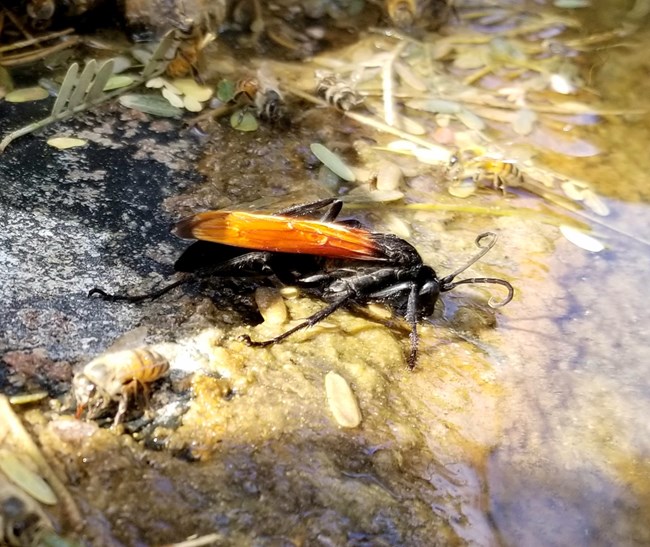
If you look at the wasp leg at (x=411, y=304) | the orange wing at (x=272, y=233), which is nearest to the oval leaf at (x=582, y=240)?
the wasp leg at (x=411, y=304)

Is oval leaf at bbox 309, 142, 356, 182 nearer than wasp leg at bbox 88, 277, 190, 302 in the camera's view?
No

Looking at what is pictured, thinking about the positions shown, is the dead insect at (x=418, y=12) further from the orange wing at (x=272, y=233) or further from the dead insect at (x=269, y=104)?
the orange wing at (x=272, y=233)

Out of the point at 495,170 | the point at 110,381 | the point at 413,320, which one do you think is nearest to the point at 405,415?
the point at 413,320

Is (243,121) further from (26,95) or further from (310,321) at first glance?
(310,321)

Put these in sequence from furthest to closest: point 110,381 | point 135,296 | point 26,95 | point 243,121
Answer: point 243,121 < point 26,95 < point 135,296 < point 110,381

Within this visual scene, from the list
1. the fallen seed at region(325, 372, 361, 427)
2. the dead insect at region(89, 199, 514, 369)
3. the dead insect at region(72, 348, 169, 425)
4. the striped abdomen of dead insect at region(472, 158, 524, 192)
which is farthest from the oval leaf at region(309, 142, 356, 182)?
the dead insect at region(72, 348, 169, 425)

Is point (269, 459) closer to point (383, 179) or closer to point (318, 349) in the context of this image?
point (318, 349)

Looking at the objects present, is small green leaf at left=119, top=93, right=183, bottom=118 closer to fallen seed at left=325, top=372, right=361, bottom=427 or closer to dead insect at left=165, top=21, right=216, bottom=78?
dead insect at left=165, top=21, right=216, bottom=78
